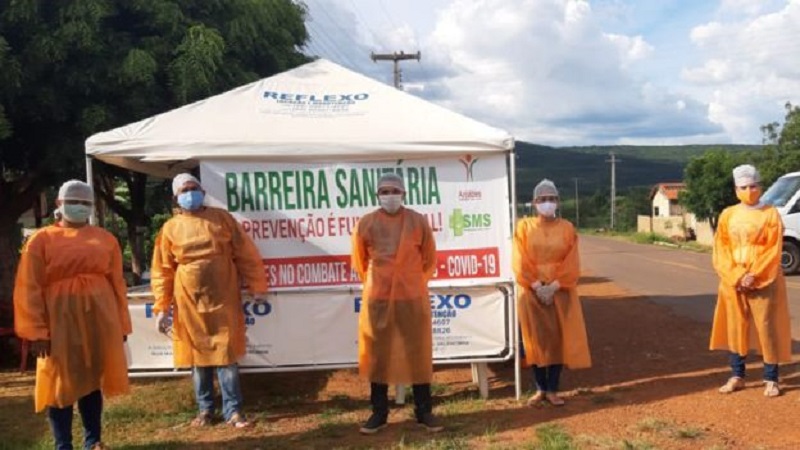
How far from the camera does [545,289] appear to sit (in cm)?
629

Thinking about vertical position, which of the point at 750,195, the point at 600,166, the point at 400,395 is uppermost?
the point at 600,166

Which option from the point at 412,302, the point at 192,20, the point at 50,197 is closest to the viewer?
the point at 412,302

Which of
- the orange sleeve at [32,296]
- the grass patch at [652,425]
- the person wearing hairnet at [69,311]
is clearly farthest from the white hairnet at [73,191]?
the grass patch at [652,425]

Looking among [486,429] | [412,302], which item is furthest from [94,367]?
[486,429]

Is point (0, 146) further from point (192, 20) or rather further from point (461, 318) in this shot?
point (461, 318)

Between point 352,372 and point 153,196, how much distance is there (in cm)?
665

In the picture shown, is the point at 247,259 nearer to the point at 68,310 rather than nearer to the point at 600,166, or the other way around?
the point at 68,310

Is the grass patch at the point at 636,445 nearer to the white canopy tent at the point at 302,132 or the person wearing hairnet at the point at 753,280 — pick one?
the white canopy tent at the point at 302,132

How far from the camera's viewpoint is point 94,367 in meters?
5.22

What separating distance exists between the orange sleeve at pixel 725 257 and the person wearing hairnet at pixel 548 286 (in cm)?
131

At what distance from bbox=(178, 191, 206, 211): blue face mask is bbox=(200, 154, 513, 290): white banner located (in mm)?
717

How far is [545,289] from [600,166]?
125 metres

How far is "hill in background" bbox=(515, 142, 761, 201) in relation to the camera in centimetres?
11256

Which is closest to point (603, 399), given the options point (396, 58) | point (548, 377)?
point (548, 377)
